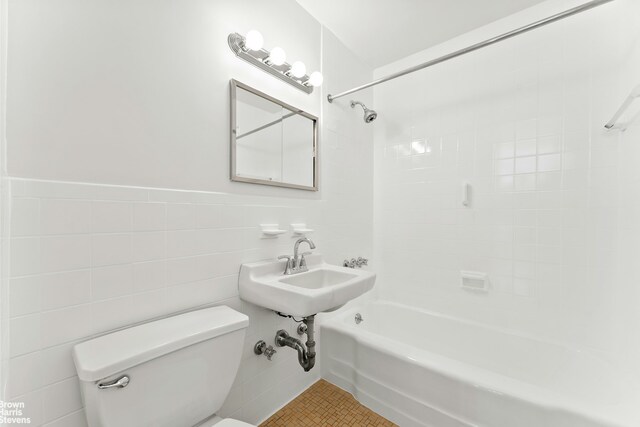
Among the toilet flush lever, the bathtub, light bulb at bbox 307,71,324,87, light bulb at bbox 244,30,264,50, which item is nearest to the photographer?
the toilet flush lever

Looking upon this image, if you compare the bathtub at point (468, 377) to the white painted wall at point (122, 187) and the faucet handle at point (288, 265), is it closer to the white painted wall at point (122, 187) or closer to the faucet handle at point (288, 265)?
the white painted wall at point (122, 187)

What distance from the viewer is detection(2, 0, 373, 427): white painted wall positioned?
29.3 inches

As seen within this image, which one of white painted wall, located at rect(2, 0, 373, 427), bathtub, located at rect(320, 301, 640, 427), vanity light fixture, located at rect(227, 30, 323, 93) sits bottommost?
bathtub, located at rect(320, 301, 640, 427)

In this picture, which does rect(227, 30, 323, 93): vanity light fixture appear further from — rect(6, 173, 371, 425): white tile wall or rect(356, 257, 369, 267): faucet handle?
rect(356, 257, 369, 267): faucet handle

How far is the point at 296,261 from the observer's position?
4.79 ft

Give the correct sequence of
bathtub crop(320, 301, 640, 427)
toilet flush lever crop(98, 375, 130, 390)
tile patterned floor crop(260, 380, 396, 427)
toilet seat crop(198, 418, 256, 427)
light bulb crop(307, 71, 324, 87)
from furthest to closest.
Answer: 1. light bulb crop(307, 71, 324, 87)
2. tile patterned floor crop(260, 380, 396, 427)
3. bathtub crop(320, 301, 640, 427)
4. toilet seat crop(198, 418, 256, 427)
5. toilet flush lever crop(98, 375, 130, 390)

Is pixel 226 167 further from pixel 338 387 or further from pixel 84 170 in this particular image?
pixel 338 387

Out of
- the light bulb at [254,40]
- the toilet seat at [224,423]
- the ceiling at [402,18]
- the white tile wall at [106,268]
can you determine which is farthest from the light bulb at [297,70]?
the toilet seat at [224,423]

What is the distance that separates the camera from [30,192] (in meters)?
0.74

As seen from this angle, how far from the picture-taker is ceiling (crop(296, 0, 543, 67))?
5.35 ft

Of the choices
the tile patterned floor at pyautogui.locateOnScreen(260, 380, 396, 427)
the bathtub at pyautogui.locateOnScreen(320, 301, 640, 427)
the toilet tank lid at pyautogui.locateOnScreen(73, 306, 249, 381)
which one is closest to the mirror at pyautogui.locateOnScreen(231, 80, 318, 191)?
the toilet tank lid at pyautogui.locateOnScreen(73, 306, 249, 381)

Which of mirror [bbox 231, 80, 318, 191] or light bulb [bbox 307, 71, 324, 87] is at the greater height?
light bulb [bbox 307, 71, 324, 87]

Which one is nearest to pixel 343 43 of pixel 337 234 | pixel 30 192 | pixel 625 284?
pixel 337 234

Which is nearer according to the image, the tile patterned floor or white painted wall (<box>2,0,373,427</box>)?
white painted wall (<box>2,0,373,427</box>)
